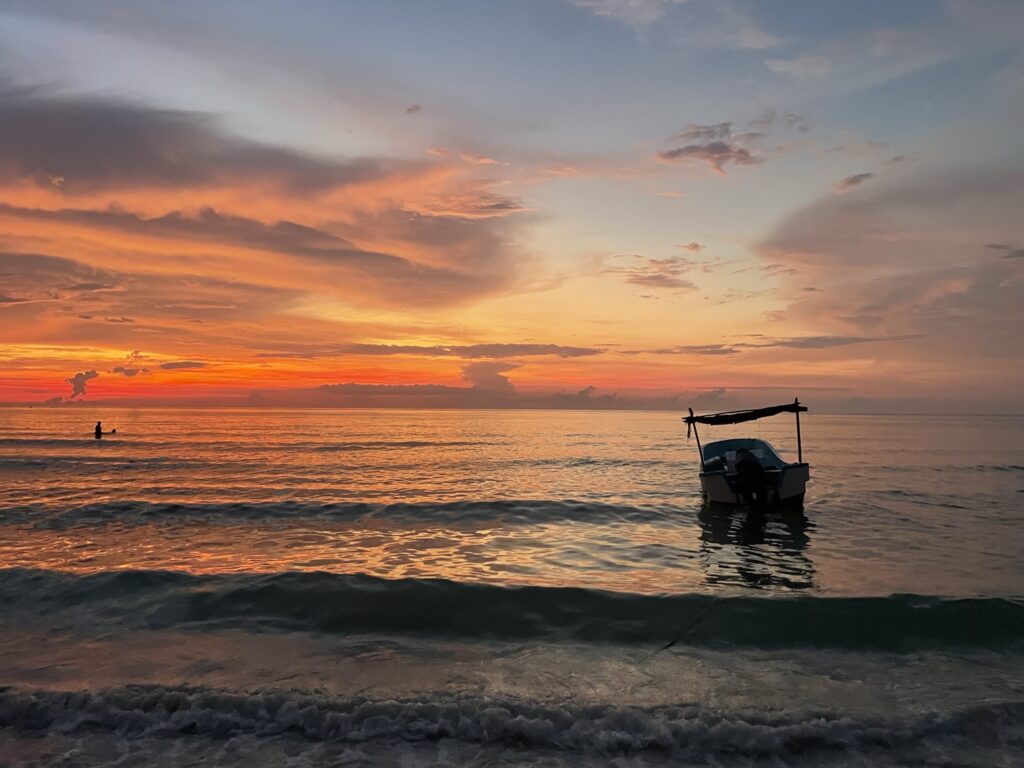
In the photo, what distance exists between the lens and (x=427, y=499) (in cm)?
2825

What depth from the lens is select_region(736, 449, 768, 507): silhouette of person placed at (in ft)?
79.0

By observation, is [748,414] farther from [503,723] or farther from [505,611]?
[503,723]

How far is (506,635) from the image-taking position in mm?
11125

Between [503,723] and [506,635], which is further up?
[503,723]

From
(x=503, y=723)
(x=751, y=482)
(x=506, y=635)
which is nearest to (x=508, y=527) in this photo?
(x=751, y=482)

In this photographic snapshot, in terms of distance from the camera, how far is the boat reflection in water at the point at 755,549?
14.8 m

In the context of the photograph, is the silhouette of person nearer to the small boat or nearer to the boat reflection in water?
the small boat

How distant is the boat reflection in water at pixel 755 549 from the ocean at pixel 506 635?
139mm

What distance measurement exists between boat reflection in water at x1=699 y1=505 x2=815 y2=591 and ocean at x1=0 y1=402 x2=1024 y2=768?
0.14 meters

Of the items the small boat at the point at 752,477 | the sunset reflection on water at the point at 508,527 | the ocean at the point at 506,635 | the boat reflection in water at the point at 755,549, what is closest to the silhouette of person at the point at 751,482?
the small boat at the point at 752,477

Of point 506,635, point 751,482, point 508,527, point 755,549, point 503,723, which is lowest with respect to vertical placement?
point 755,549

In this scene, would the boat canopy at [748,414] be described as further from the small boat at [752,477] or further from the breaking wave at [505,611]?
the breaking wave at [505,611]

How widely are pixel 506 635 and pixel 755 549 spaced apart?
35.4 feet

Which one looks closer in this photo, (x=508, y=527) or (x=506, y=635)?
(x=506, y=635)
